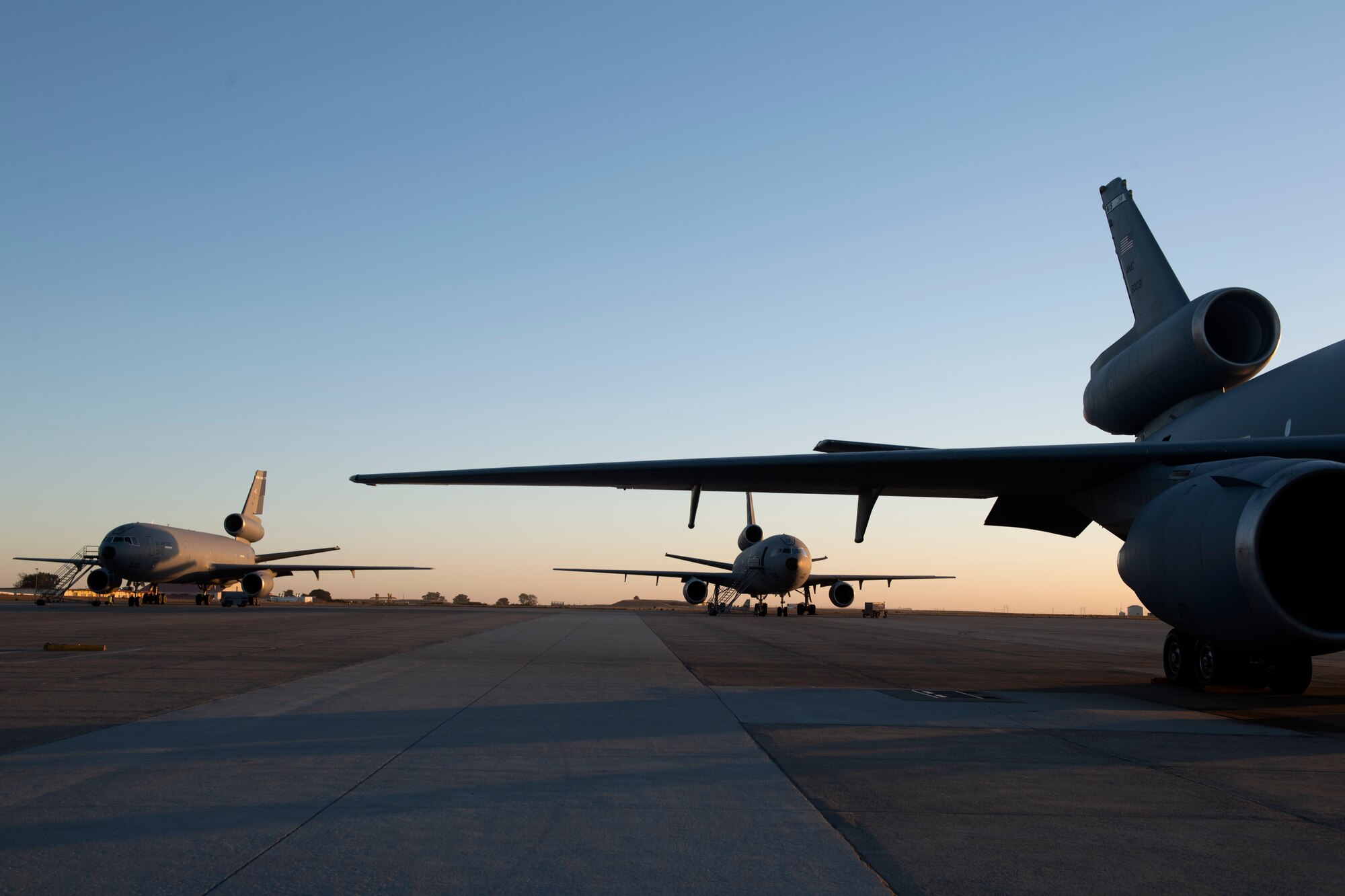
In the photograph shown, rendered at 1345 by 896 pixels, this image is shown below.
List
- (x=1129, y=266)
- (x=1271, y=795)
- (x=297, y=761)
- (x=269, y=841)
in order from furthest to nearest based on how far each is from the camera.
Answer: (x=1129, y=266)
(x=297, y=761)
(x=1271, y=795)
(x=269, y=841)

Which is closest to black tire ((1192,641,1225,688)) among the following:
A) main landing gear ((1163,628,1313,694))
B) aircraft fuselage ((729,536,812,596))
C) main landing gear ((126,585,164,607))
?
main landing gear ((1163,628,1313,694))

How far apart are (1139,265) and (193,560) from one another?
43.4 m

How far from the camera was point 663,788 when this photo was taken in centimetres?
521

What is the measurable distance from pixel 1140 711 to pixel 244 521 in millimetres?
51198

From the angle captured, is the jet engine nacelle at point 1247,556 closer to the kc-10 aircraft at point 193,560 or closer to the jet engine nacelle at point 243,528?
the kc-10 aircraft at point 193,560

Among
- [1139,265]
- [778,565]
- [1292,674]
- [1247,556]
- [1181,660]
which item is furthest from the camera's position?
[778,565]

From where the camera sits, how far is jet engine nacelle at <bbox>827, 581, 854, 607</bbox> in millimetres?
45844

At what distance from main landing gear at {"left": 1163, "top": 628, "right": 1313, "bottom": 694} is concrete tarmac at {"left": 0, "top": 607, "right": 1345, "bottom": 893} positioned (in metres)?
0.37

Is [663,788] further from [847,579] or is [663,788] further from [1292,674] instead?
[847,579]

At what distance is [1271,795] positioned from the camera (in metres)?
5.34

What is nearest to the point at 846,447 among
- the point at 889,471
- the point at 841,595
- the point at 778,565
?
the point at 889,471

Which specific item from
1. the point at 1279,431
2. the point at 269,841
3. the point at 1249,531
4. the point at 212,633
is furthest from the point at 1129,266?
the point at 212,633

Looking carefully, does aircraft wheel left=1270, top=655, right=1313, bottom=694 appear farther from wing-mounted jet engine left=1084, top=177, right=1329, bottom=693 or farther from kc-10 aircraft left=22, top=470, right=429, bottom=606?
kc-10 aircraft left=22, top=470, right=429, bottom=606

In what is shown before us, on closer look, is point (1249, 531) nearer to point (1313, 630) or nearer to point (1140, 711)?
point (1313, 630)
